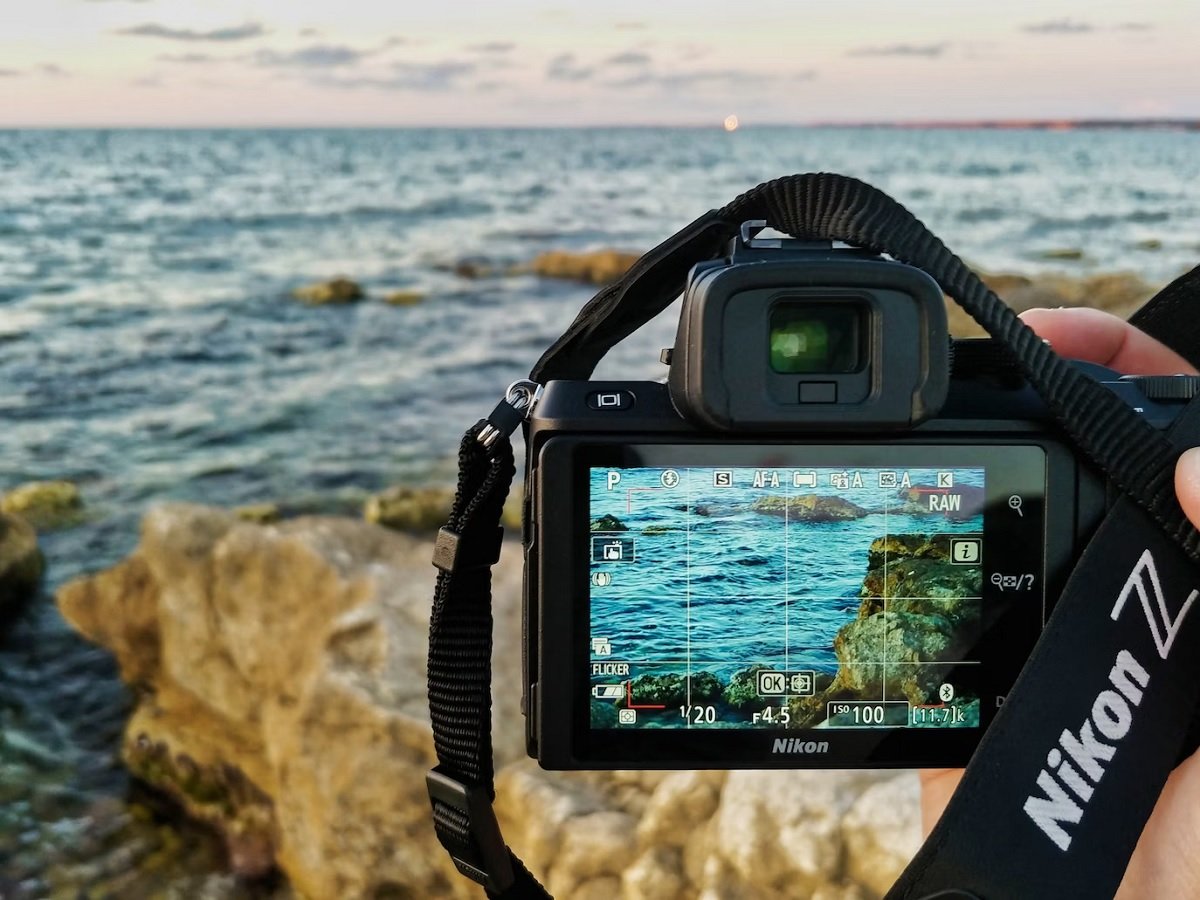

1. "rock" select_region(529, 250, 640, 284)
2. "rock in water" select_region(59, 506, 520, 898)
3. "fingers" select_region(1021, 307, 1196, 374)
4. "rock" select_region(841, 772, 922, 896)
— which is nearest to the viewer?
"fingers" select_region(1021, 307, 1196, 374)

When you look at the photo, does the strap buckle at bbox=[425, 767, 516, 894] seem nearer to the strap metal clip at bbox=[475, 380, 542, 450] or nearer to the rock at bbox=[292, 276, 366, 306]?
the strap metal clip at bbox=[475, 380, 542, 450]

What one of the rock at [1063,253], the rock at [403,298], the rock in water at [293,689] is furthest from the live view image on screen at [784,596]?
the rock at [1063,253]

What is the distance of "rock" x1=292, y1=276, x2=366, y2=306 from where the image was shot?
1519cm

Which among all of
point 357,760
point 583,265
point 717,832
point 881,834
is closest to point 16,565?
point 357,760

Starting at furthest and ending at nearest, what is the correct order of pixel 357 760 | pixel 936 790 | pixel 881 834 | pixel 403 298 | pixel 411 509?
pixel 403 298
pixel 411 509
pixel 357 760
pixel 881 834
pixel 936 790

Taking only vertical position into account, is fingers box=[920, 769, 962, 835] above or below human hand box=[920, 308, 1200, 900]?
below

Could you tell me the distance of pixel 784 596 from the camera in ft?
4.79

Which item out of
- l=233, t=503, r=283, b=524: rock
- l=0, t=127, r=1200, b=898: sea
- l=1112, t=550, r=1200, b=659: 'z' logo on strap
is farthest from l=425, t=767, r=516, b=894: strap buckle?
l=233, t=503, r=283, b=524: rock

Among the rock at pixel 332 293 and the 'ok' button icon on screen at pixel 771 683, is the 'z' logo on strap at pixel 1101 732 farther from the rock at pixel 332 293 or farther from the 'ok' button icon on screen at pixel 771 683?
the rock at pixel 332 293

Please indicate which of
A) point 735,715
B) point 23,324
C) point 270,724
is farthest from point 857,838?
point 23,324

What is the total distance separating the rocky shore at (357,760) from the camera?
268 centimetres

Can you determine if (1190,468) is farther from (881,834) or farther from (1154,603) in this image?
(881,834)

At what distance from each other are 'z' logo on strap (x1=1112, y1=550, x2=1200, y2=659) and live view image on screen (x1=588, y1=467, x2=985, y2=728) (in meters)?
0.17

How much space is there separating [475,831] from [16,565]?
5799 millimetres
